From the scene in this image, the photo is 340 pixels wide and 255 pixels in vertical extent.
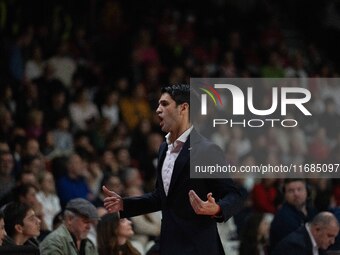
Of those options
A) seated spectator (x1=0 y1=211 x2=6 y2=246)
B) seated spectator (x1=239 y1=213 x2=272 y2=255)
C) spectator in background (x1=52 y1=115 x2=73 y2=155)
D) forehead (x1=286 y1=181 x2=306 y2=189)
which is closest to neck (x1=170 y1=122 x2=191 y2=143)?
seated spectator (x1=0 y1=211 x2=6 y2=246)

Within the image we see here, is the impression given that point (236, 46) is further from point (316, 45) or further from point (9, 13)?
point (9, 13)

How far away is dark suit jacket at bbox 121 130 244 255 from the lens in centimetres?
597

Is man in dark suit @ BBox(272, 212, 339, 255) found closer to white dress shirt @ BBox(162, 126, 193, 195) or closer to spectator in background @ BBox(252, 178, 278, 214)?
white dress shirt @ BBox(162, 126, 193, 195)

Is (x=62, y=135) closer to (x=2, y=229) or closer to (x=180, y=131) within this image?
(x=2, y=229)

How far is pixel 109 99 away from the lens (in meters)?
13.6

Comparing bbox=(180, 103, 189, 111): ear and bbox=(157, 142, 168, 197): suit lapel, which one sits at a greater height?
bbox=(180, 103, 189, 111): ear

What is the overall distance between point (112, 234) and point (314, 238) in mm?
1582

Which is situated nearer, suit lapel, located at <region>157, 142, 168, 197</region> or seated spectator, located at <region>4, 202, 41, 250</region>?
suit lapel, located at <region>157, 142, 168, 197</region>

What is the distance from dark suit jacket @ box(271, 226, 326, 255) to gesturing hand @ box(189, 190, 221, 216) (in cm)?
230

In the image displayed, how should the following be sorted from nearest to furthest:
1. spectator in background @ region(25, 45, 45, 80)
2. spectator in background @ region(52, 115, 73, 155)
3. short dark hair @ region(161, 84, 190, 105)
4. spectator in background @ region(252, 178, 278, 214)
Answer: short dark hair @ region(161, 84, 190, 105) → spectator in background @ region(252, 178, 278, 214) → spectator in background @ region(52, 115, 73, 155) → spectator in background @ region(25, 45, 45, 80)

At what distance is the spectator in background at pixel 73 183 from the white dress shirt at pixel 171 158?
4546mm

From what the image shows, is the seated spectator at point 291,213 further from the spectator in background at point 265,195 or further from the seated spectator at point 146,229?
the spectator in background at point 265,195

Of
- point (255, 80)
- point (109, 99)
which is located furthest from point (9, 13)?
point (255, 80)

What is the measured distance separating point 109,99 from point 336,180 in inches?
129
